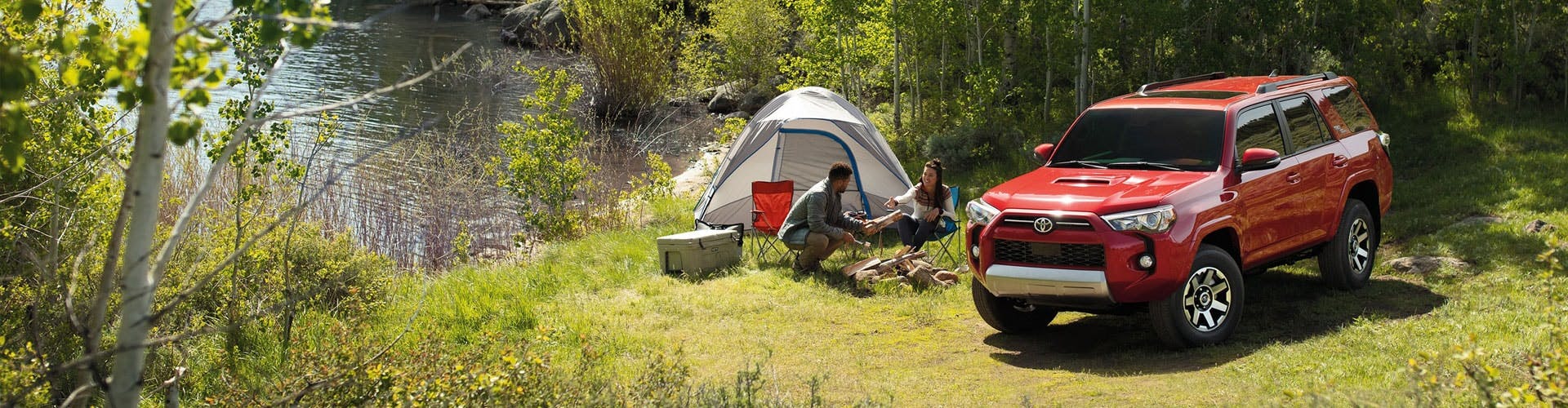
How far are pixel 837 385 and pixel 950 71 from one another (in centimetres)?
1067

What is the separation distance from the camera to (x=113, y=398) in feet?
10.2

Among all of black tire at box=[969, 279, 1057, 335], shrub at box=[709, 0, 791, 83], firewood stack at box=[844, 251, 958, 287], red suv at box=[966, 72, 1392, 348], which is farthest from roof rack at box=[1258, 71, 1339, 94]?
shrub at box=[709, 0, 791, 83]

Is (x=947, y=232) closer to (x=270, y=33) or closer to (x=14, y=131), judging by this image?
(x=270, y=33)

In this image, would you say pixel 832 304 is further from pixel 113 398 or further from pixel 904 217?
pixel 113 398

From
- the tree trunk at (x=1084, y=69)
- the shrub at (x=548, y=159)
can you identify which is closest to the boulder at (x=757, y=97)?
the tree trunk at (x=1084, y=69)

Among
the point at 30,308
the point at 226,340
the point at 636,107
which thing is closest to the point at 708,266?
the point at 226,340

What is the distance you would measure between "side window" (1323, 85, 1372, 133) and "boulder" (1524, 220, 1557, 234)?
1.94 m

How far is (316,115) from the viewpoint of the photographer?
16.2 metres

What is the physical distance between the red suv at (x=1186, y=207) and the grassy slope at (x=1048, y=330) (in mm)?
339

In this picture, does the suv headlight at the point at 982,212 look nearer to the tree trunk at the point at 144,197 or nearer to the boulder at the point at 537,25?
the tree trunk at the point at 144,197

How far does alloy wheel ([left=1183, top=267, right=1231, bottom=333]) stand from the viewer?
6.84 metres

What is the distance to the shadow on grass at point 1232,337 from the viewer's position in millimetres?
6824

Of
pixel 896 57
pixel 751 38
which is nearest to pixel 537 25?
pixel 751 38

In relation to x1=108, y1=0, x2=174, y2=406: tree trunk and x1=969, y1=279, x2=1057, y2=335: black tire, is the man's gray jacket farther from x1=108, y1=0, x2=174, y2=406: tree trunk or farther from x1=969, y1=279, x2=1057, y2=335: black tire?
x1=108, y1=0, x2=174, y2=406: tree trunk
